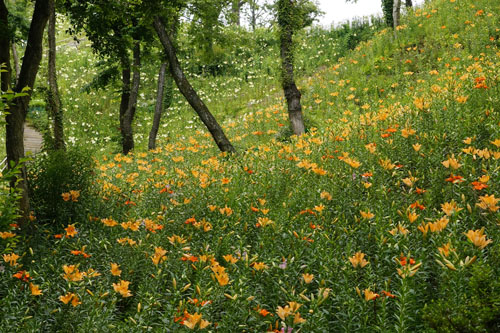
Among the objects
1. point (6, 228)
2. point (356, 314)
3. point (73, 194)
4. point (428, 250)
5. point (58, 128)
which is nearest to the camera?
point (356, 314)

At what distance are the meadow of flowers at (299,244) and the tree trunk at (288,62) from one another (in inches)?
112

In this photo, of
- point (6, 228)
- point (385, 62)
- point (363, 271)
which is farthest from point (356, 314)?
point (385, 62)

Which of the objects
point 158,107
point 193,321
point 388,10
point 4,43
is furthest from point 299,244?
point 388,10

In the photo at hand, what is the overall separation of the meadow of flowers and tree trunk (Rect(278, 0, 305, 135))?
2839 mm

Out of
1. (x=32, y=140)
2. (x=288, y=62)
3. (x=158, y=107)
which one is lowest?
(x=32, y=140)

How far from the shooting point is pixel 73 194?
407 centimetres

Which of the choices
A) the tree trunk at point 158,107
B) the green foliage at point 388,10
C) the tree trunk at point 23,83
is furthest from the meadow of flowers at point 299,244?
the green foliage at point 388,10

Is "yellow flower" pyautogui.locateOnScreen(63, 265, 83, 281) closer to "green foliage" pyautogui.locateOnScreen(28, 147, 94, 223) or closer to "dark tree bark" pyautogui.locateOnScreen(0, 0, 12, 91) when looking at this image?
"green foliage" pyautogui.locateOnScreen(28, 147, 94, 223)

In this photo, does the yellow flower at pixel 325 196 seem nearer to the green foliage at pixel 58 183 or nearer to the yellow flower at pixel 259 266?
the yellow flower at pixel 259 266

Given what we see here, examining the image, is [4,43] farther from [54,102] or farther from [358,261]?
[358,261]

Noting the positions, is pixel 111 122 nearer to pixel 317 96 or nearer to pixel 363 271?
pixel 317 96

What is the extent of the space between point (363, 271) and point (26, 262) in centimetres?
298

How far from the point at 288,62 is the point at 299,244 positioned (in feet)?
20.6

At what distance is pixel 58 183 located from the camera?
449cm
